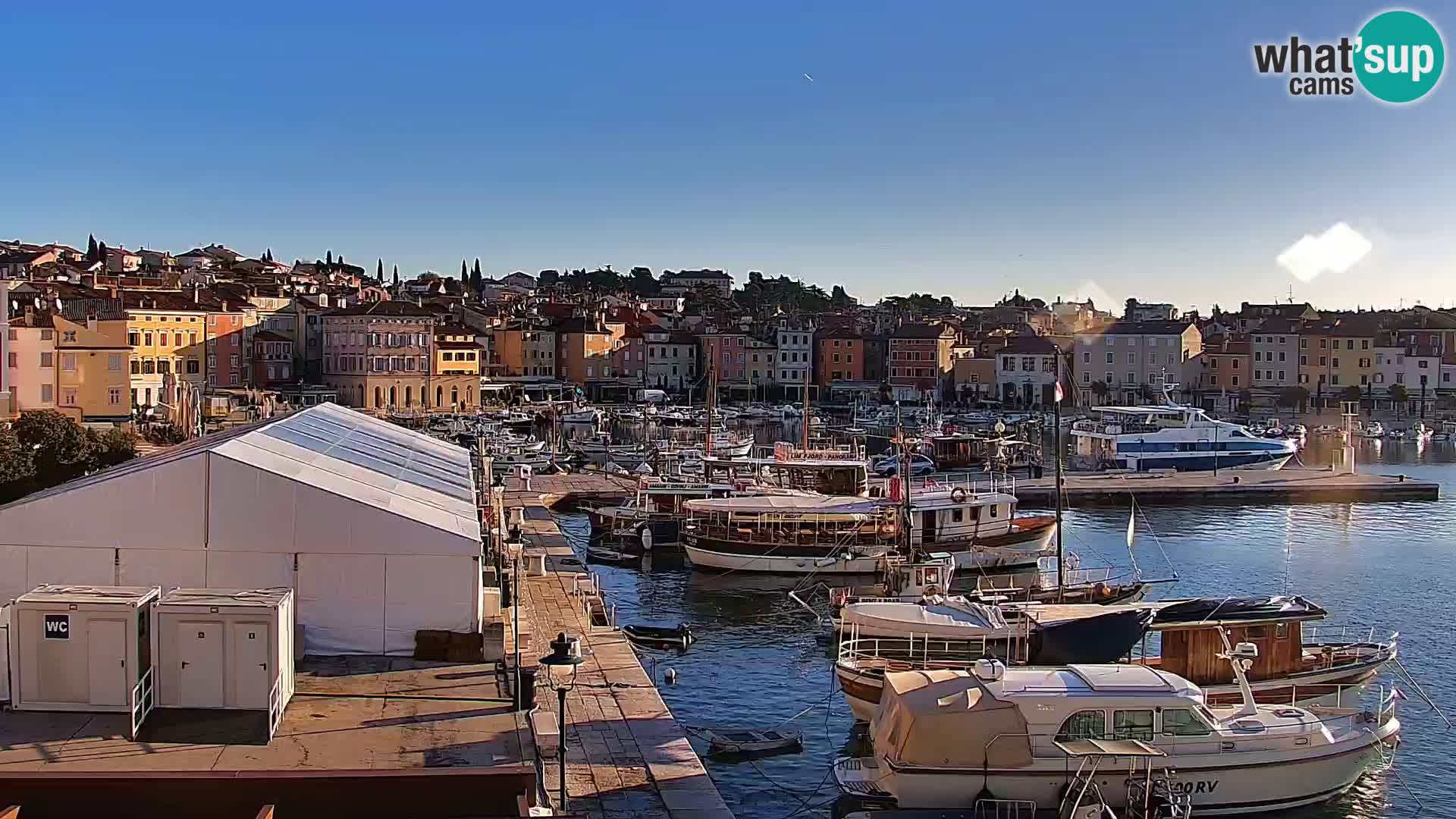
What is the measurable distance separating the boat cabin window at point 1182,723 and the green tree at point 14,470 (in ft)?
80.4

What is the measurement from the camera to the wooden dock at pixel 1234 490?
4625 cm

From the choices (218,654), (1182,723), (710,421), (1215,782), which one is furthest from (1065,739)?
(710,421)

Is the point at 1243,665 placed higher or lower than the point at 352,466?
lower

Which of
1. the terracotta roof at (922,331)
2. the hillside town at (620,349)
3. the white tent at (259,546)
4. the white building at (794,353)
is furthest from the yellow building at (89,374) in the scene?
the terracotta roof at (922,331)

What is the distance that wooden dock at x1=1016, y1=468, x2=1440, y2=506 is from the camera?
46.2 metres

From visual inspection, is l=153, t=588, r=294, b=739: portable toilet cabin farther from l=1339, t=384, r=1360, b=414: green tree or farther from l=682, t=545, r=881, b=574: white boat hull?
l=1339, t=384, r=1360, b=414: green tree

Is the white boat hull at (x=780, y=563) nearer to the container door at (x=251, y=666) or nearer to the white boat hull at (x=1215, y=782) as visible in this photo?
the white boat hull at (x=1215, y=782)

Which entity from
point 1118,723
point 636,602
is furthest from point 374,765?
point 636,602

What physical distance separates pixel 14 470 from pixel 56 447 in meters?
2.68

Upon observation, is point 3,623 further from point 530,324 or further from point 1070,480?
point 530,324

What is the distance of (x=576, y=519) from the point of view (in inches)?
1601

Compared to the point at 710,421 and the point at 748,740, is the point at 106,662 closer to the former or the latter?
the point at 748,740

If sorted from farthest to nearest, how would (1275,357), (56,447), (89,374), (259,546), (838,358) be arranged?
(838,358), (1275,357), (89,374), (56,447), (259,546)

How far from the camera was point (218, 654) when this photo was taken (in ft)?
41.1
